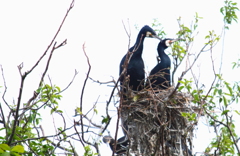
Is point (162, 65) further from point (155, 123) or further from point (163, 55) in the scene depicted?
point (155, 123)

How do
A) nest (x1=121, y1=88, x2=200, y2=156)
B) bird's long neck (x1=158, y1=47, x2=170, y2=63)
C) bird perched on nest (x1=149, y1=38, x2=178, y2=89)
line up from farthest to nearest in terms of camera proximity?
1. bird's long neck (x1=158, y1=47, x2=170, y2=63)
2. bird perched on nest (x1=149, y1=38, x2=178, y2=89)
3. nest (x1=121, y1=88, x2=200, y2=156)

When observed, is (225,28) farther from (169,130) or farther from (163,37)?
(163,37)

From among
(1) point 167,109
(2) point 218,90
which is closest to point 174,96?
(1) point 167,109

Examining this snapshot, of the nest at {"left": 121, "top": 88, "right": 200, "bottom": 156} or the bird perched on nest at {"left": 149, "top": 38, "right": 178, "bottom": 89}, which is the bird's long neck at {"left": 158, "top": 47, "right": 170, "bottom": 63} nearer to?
the bird perched on nest at {"left": 149, "top": 38, "right": 178, "bottom": 89}

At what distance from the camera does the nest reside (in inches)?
213

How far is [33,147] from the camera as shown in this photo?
14.0ft

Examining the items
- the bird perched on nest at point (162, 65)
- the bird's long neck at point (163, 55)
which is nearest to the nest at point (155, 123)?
the bird perched on nest at point (162, 65)

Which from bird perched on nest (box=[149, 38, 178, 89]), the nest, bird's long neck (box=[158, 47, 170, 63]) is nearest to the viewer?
the nest

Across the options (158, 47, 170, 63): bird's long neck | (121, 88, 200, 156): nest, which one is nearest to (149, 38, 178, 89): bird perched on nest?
(158, 47, 170, 63): bird's long neck

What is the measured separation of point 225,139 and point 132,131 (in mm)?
1506

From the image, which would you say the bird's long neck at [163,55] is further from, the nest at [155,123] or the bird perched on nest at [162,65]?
the nest at [155,123]

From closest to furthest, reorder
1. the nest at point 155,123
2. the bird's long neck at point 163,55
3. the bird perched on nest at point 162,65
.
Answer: the nest at point 155,123
the bird perched on nest at point 162,65
the bird's long neck at point 163,55

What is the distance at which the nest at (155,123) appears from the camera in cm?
541

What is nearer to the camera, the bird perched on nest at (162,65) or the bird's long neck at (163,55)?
the bird perched on nest at (162,65)
